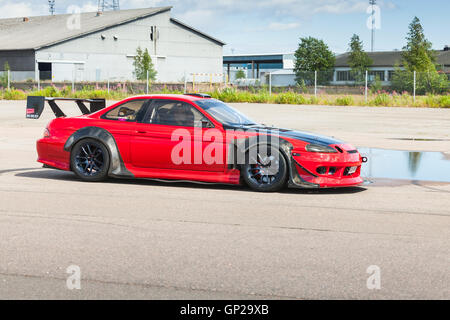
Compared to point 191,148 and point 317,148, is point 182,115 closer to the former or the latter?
point 191,148

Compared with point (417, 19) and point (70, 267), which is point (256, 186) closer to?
point (70, 267)

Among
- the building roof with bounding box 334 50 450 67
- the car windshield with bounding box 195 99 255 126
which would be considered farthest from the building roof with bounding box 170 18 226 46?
the car windshield with bounding box 195 99 255 126

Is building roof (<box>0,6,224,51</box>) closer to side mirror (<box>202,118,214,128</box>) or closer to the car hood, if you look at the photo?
side mirror (<box>202,118,214,128</box>)

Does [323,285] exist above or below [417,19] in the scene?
below

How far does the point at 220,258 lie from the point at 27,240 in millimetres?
1895

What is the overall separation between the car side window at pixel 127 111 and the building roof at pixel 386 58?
237 feet

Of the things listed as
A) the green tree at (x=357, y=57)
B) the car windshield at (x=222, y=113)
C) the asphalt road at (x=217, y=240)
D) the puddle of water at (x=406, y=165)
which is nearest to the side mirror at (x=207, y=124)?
the car windshield at (x=222, y=113)

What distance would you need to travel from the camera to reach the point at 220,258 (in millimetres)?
5645

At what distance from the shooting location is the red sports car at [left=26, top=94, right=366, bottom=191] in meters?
9.07

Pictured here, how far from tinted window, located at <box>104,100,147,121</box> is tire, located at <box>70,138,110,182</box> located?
1.55 feet

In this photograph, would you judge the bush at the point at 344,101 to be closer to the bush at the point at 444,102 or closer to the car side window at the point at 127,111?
the bush at the point at 444,102

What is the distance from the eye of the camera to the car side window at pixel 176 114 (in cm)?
962

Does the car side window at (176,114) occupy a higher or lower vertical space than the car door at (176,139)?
higher
